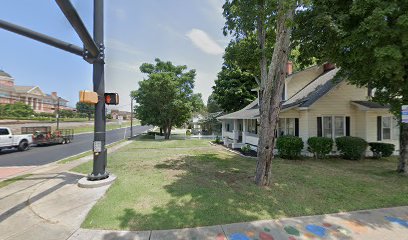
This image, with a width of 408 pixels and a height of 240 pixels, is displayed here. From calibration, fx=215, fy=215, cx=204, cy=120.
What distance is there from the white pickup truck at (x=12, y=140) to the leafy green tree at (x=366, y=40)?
19.6m

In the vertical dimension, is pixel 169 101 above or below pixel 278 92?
above

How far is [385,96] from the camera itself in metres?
8.64

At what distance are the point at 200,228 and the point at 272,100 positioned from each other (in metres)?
4.42

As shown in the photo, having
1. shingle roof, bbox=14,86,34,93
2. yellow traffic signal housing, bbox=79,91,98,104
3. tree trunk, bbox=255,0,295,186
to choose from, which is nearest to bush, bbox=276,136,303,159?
tree trunk, bbox=255,0,295,186

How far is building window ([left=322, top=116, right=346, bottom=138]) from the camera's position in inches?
516

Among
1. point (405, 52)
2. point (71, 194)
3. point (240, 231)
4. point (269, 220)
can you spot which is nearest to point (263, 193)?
point (269, 220)

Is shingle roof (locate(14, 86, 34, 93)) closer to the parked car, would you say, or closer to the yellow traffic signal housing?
the parked car

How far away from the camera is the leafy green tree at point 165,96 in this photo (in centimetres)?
2673

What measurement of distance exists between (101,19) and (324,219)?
8.48m

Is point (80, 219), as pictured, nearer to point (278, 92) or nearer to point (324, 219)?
point (324, 219)

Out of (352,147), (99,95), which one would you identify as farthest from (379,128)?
(99,95)

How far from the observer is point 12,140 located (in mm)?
15719

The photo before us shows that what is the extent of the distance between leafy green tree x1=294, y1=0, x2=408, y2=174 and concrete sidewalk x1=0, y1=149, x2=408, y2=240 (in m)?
4.48

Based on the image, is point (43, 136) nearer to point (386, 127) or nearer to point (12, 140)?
point (12, 140)
